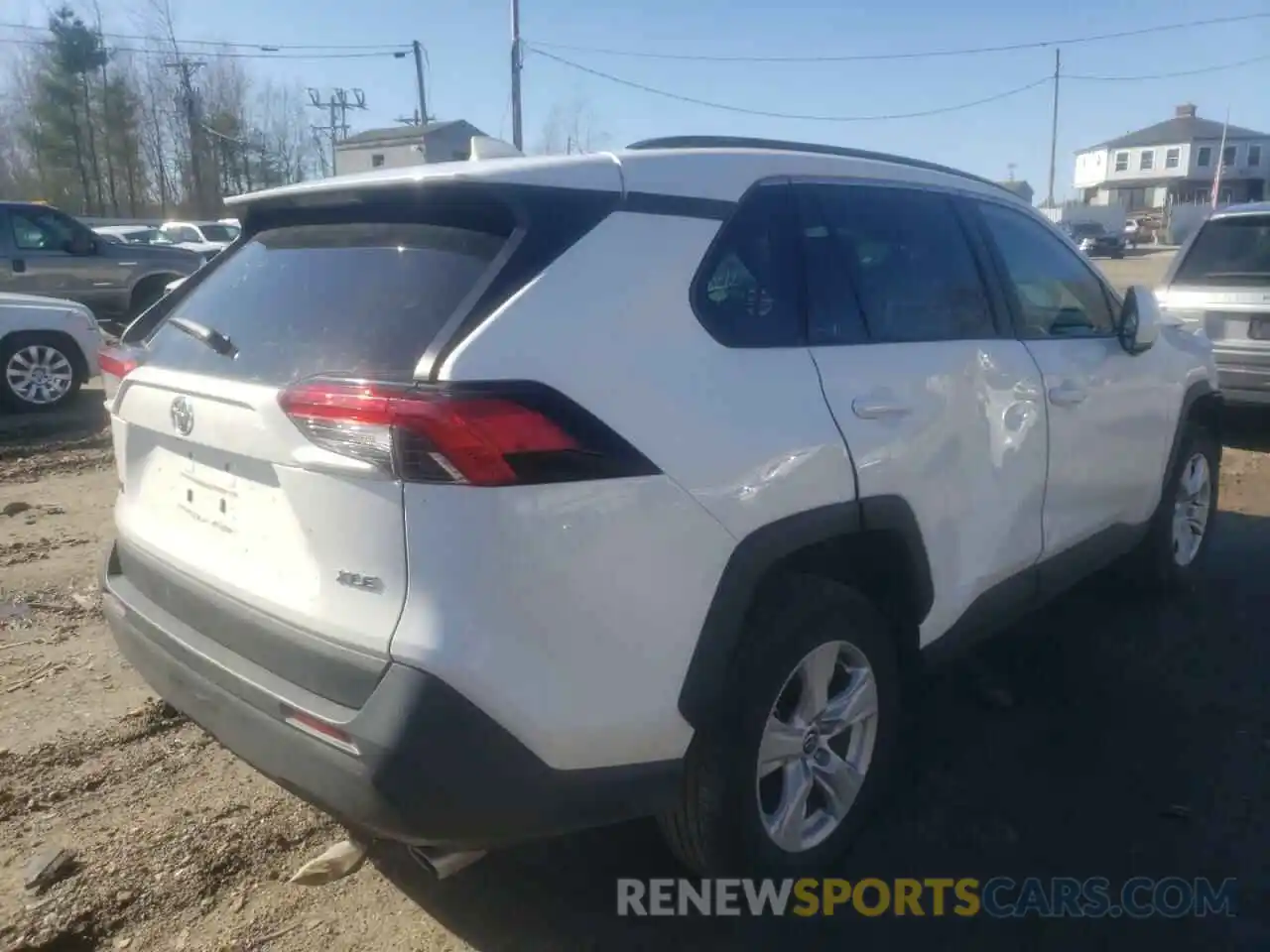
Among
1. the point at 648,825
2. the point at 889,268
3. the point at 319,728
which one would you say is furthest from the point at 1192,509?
the point at 319,728

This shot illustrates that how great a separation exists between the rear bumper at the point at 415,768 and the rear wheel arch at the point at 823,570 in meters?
0.24

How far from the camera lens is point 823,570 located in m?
2.74

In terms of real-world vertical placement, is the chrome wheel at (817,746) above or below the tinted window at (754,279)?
below

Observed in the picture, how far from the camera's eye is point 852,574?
2852mm

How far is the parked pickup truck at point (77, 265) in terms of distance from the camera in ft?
39.4

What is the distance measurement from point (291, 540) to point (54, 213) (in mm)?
12303

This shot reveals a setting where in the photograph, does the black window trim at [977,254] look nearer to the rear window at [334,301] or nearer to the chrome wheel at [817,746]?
the chrome wheel at [817,746]

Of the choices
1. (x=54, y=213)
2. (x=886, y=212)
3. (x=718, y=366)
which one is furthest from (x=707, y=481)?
(x=54, y=213)

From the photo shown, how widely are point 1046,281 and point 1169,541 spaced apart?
1.61 m

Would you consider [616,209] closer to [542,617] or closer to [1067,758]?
[542,617]

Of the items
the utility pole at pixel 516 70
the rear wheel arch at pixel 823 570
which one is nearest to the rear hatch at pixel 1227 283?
the rear wheel arch at pixel 823 570

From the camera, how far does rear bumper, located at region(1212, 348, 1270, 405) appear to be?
7520 mm

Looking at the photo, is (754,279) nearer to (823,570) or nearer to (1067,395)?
(823,570)

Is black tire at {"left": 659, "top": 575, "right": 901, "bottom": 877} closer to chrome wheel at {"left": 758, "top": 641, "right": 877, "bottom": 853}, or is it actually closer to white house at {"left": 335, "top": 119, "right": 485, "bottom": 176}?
chrome wheel at {"left": 758, "top": 641, "right": 877, "bottom": 853}
